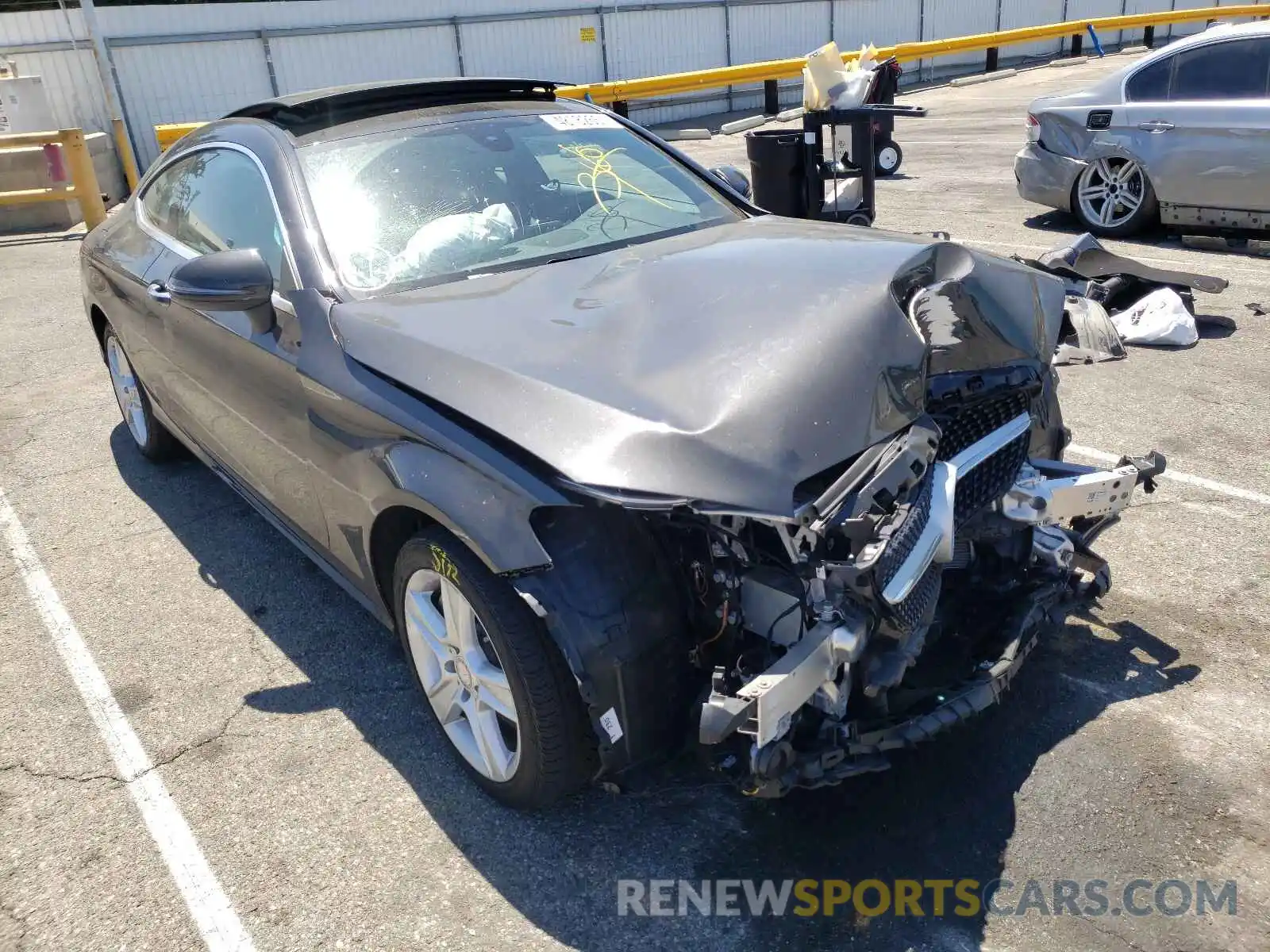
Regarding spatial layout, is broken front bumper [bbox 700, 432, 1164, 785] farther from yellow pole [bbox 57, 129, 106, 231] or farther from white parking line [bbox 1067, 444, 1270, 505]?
yellow pole [bbox 57, 129, 106, 231]

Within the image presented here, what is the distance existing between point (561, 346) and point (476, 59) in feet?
63.7

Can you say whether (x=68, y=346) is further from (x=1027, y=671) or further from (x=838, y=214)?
(x=1027, y=671)

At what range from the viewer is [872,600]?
229cm

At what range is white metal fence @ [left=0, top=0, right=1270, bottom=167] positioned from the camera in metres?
16.2

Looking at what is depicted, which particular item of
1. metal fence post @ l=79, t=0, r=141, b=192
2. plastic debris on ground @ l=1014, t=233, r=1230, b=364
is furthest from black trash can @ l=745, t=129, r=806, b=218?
metal fence post @ l=79, t=0, r=141, b=192

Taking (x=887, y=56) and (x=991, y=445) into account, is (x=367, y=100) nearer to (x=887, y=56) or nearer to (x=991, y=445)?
(x=991, y=445)

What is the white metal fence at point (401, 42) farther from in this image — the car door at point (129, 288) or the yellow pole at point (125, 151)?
the car door at point (129, 288)

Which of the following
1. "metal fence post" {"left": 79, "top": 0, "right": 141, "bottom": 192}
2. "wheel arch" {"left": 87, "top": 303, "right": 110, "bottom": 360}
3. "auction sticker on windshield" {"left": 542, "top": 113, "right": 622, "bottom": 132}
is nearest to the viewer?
"auction sticker on windshield" {"left": 542, "top": 113, "right": 622, "bottom": 132}

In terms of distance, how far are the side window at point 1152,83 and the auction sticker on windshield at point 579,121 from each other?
6.19 m

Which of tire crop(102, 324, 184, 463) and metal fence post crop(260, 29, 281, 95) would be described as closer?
tire crop(102, 324, 184, 463)

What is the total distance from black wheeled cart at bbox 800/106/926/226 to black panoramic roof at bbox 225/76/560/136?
4838 millimetres

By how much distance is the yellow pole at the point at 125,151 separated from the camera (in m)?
15.2

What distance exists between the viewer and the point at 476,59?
20.1 metres

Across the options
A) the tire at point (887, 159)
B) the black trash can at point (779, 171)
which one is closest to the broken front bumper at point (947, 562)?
the black trash can at point (779, 171)
